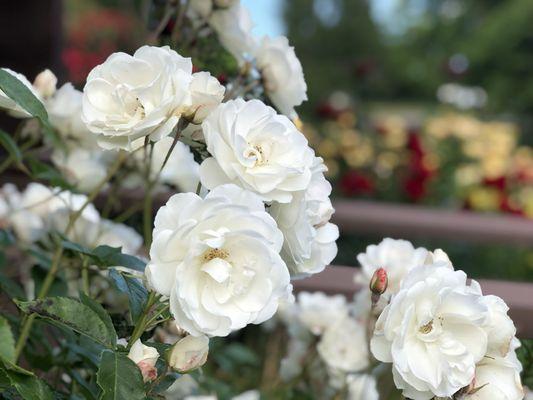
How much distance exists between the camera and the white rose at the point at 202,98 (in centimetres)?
83

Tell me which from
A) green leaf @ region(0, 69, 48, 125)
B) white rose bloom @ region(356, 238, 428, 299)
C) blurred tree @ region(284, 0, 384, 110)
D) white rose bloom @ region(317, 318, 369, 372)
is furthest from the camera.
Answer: blurred tree @ region(284, 0, 384, 110)

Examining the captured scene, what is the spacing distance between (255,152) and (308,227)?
9cm

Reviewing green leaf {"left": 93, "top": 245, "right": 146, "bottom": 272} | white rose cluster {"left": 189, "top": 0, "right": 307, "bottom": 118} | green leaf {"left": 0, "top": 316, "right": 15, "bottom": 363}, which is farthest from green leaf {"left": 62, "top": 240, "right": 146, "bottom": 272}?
white rose cluster {"left": 189, "top": 0, "right": 307, "bottom": 118}

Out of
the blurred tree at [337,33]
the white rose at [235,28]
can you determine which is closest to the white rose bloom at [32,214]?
the white rose at [235,28]

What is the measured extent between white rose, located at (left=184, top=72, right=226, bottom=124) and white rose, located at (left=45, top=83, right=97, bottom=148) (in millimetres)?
473

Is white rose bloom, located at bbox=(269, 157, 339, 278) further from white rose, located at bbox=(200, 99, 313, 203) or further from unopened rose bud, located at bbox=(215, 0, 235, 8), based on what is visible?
unopened rose bud, located at bbox=(215, 0, 235, 8)

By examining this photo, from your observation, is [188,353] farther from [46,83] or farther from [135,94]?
[46,83]

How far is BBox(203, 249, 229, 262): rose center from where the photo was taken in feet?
2.47

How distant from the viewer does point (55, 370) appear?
1.29 metres

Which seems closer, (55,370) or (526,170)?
(55,370)

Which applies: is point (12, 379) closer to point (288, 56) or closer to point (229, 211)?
point (229, 211)

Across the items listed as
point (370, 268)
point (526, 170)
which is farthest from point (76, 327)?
point (526, 170)

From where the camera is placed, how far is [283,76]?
1.21 meters

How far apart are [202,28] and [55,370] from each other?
23.3 inches
